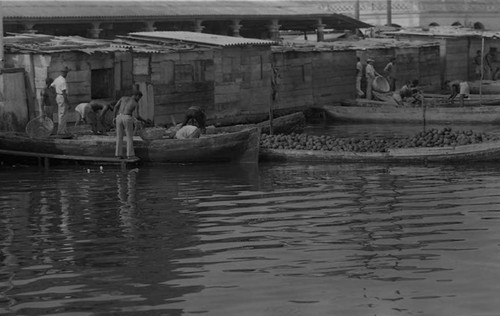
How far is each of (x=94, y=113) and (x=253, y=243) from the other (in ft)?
31.0

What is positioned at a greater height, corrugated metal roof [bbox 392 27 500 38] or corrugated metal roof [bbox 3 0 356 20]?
corrugated metal roof [bbox 3 0 356 20]

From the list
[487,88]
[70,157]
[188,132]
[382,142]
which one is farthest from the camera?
[487,88]

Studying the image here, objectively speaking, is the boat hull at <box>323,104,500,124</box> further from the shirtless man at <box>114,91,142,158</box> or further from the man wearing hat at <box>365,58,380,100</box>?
the shirtless man at <box>114,91,142,158</box>

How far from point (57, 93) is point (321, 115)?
390 inches

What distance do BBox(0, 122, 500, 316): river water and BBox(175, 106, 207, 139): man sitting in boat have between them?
1056mm

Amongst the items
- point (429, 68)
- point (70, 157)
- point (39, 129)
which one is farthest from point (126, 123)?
point (429, 68)

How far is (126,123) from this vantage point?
60.8 ft

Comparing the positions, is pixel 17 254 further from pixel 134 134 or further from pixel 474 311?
pixel 134 134

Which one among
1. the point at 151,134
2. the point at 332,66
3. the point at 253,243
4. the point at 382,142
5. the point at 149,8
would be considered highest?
the point at 149,8

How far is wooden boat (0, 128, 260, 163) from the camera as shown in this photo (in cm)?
1916

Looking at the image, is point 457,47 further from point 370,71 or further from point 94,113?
point 94,113

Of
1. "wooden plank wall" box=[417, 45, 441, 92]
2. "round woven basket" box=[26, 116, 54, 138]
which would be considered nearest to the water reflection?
"round woven basket" box=[26, 116, 54, 138]

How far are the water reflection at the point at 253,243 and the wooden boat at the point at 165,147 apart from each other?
838 millimetres

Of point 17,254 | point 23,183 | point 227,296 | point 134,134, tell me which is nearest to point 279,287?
point 227,296
